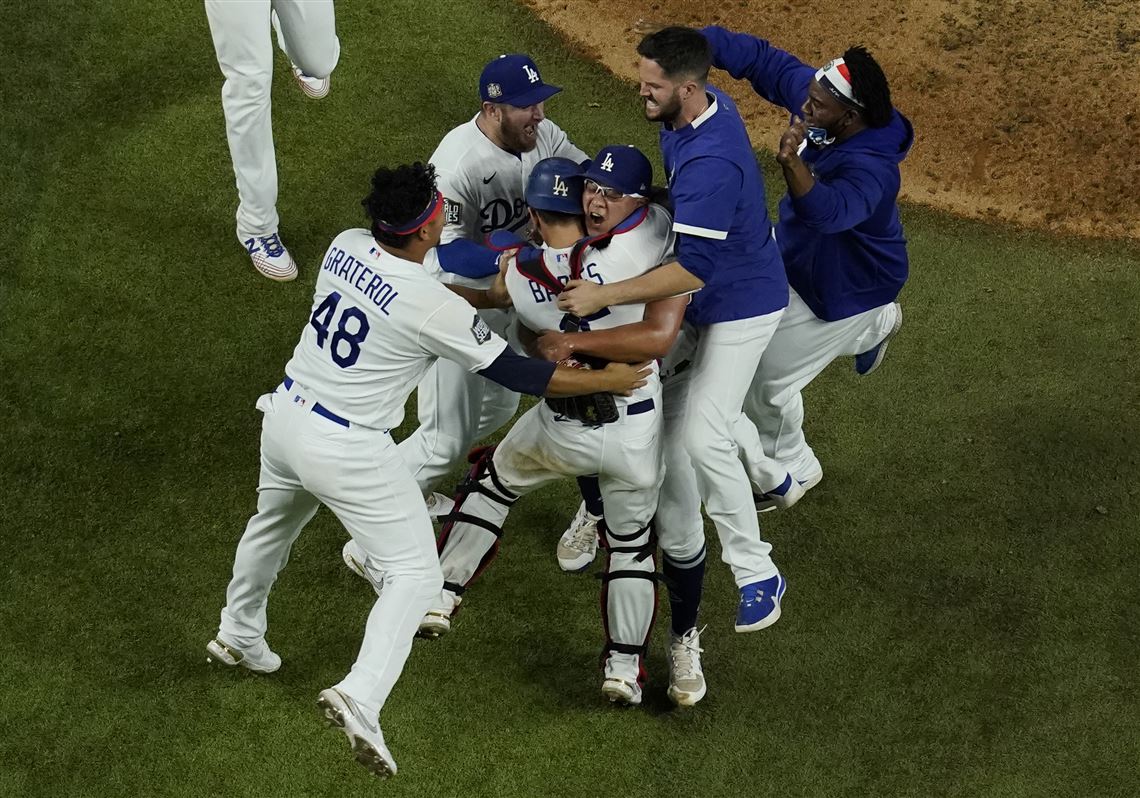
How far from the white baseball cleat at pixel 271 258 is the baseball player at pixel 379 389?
2547 mm

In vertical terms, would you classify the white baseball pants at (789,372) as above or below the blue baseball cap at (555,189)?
below

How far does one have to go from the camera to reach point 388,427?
4.50m

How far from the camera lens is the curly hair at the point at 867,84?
15.6ft

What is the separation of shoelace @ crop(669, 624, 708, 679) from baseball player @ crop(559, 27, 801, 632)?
0.27 metres

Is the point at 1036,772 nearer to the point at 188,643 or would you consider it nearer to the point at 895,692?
the point at 895,692

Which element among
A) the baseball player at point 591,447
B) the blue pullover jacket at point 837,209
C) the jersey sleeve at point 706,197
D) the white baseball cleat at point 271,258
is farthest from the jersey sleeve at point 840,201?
the white baseball cleat at point 271,258

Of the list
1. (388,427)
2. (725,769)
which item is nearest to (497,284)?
(388,427)

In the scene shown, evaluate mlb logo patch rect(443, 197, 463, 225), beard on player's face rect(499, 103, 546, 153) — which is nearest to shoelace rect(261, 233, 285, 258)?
mlb logo patch rect(443, 197, 463, 225)

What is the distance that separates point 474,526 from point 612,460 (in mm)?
705

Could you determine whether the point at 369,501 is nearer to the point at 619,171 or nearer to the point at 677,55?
the point at 619,171

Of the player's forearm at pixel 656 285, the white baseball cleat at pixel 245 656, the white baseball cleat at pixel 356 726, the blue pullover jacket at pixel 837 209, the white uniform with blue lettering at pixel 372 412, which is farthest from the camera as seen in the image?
the white baseball cleat at pixel 245 656

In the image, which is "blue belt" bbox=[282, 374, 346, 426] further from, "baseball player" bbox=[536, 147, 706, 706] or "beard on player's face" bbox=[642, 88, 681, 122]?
"beard on player's face" bbox=[642, 88, 681, 122]

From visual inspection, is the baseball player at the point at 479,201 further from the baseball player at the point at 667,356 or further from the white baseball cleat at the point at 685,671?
the white baseball cleat at the point at 685,671

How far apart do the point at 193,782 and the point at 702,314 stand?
2542 millimetres
